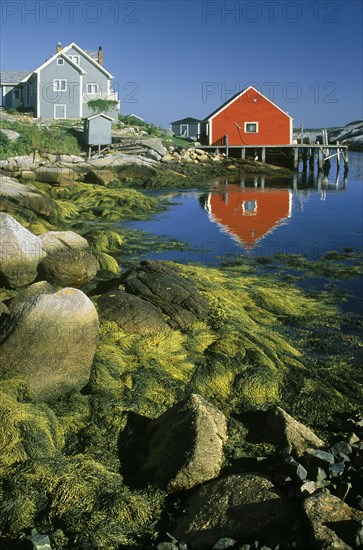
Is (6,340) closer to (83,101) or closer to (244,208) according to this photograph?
(244,208)

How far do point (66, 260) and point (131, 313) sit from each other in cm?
239

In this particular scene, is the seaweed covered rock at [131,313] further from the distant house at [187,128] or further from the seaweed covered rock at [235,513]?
the distant house at [187,128]

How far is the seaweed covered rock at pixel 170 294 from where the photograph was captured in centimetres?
921

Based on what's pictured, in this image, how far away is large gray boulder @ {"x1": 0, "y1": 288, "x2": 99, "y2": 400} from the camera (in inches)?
265

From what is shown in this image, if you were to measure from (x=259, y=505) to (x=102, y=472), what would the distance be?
5.08 ft

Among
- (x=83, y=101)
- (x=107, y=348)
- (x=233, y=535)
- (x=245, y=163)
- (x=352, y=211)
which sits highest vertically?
(x=83, y=101)

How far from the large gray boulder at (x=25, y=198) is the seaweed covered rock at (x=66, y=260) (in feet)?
21.8

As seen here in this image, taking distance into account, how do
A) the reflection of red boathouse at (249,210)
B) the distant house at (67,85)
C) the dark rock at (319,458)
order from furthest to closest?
1. the distant house at (67,85)
2. the reflection of red boathouse at (249,210)
3. the dark rock at (319,458)

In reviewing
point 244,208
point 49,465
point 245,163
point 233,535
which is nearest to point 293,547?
point 233,535

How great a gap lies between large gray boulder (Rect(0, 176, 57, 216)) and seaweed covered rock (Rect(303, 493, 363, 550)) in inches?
555

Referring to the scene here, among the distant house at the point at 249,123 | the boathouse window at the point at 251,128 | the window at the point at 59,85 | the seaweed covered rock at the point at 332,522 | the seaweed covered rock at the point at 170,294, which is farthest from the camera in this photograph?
the window at the point at 59,85

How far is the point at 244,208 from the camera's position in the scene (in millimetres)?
27453

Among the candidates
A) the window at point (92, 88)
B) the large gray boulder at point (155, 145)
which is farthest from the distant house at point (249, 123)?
the window at point (92, 88)

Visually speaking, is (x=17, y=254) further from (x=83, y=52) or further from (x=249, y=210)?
(x=83, y=52)
